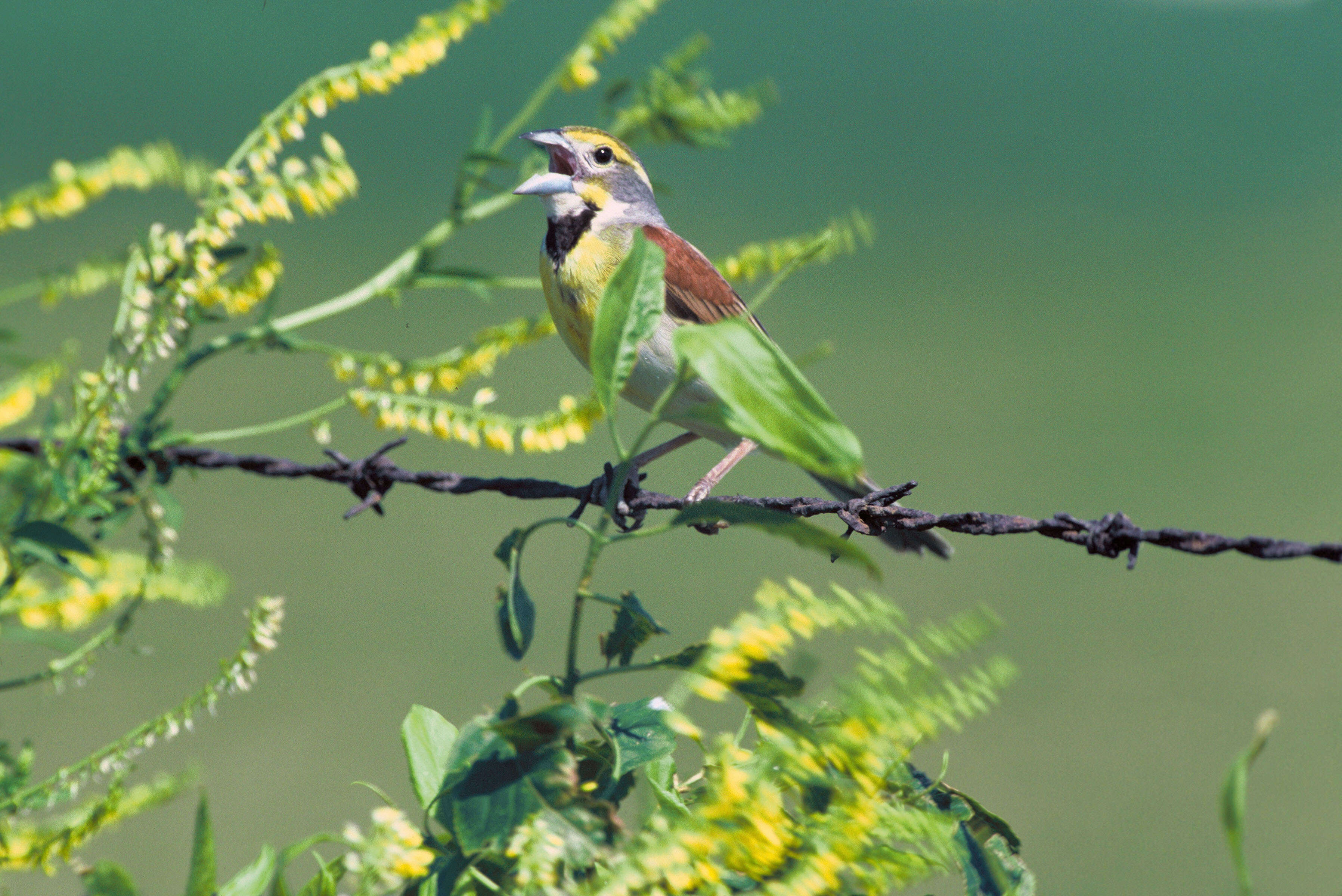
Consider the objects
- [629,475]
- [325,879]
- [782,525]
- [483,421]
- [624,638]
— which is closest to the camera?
[782,525]

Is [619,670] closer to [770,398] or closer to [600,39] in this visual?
[770,398]

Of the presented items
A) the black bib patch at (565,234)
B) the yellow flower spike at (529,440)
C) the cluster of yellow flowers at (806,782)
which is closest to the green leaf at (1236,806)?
the cluster of yellow flowers at (806,782)

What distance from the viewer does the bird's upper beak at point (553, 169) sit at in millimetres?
1896

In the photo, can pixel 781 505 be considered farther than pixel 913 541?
No

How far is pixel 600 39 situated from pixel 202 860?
1561 mm

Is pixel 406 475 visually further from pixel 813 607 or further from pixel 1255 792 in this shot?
pixel 1255 792

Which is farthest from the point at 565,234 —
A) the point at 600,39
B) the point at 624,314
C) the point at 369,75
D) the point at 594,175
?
the point at 624,314

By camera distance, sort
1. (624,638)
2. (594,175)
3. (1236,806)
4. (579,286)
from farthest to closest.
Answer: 1. (594,175)
2. (579,286)
3. (624,638)
4. (1236,806)

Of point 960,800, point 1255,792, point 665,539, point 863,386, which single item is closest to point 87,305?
point 665,539

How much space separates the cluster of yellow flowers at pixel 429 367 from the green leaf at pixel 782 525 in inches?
44.0

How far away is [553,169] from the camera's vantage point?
2.35 m

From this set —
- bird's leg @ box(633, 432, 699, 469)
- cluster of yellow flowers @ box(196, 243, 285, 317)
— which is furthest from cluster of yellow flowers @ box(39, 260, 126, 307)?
bird's leg @ box(633, 432, 699, 469)

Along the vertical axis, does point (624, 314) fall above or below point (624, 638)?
above

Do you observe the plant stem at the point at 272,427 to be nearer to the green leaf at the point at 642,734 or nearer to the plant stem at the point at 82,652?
the plant stem at the point at 82,652
